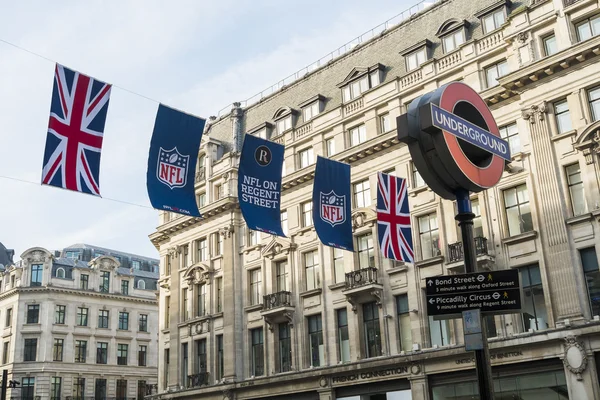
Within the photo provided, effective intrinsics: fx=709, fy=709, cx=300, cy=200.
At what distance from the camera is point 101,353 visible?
76.1 m

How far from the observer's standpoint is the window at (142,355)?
79.2 m

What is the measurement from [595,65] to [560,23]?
272 centimetres

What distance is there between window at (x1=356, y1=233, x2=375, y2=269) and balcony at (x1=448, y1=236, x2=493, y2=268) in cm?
520

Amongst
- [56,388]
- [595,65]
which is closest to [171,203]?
[595,65]

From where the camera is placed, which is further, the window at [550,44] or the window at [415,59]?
the window at [415,59]

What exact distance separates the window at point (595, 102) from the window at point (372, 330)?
14.3 metres

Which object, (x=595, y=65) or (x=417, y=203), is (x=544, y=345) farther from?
(x=595, y=65)

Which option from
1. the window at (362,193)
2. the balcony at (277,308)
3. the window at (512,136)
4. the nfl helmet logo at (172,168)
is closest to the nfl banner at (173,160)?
the nfl helmet logo at (172,168)

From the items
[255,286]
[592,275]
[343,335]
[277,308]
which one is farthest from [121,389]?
[592,275]

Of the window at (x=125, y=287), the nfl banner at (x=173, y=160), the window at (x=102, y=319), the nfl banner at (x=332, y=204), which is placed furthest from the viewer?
the window at (x=125, y=287)

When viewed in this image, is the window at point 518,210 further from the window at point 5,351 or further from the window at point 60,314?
the window at point 5,351

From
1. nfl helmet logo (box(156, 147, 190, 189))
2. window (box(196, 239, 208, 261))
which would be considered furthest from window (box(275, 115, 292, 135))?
nfl helmet logo (box(156, 147, 190, 189))

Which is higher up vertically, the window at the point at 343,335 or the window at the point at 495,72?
the window at the point at 495,72

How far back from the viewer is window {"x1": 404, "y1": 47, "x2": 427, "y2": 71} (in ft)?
128
